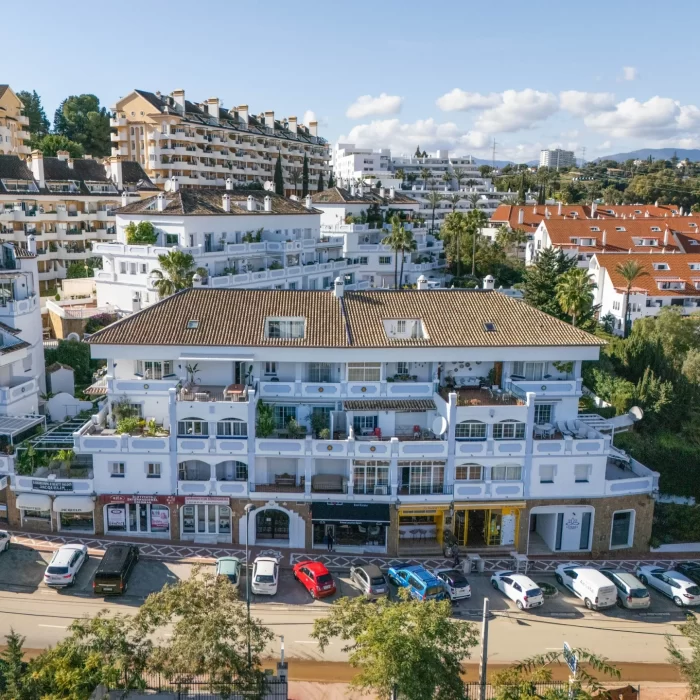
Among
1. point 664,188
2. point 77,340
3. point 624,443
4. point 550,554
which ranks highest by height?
point 664,188

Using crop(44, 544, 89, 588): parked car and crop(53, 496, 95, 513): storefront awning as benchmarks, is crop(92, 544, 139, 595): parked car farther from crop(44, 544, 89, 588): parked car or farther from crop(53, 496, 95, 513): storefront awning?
crop(53, 496, 95, 513): storefront awning

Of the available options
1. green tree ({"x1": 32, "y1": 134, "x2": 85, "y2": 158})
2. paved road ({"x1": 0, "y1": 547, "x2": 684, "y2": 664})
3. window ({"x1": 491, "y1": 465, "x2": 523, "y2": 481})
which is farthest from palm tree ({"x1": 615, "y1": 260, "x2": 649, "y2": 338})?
green tree ({"x1": 32, "y1": 134, "x2": 85, "y2": 158})

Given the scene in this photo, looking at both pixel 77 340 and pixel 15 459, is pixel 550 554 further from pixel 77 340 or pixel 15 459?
pixel 77 340

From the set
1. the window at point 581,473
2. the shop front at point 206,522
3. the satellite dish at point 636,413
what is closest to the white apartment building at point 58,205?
the shop front at point 206,522

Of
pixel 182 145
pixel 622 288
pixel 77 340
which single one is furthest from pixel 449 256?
pixel 77 340

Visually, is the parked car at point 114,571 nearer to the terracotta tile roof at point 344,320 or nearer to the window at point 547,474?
the terracotta tile roof at point 344,320

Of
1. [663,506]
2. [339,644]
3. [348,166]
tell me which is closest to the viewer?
[339,644]

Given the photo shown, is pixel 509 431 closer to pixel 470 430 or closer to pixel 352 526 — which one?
pixel 470 430
